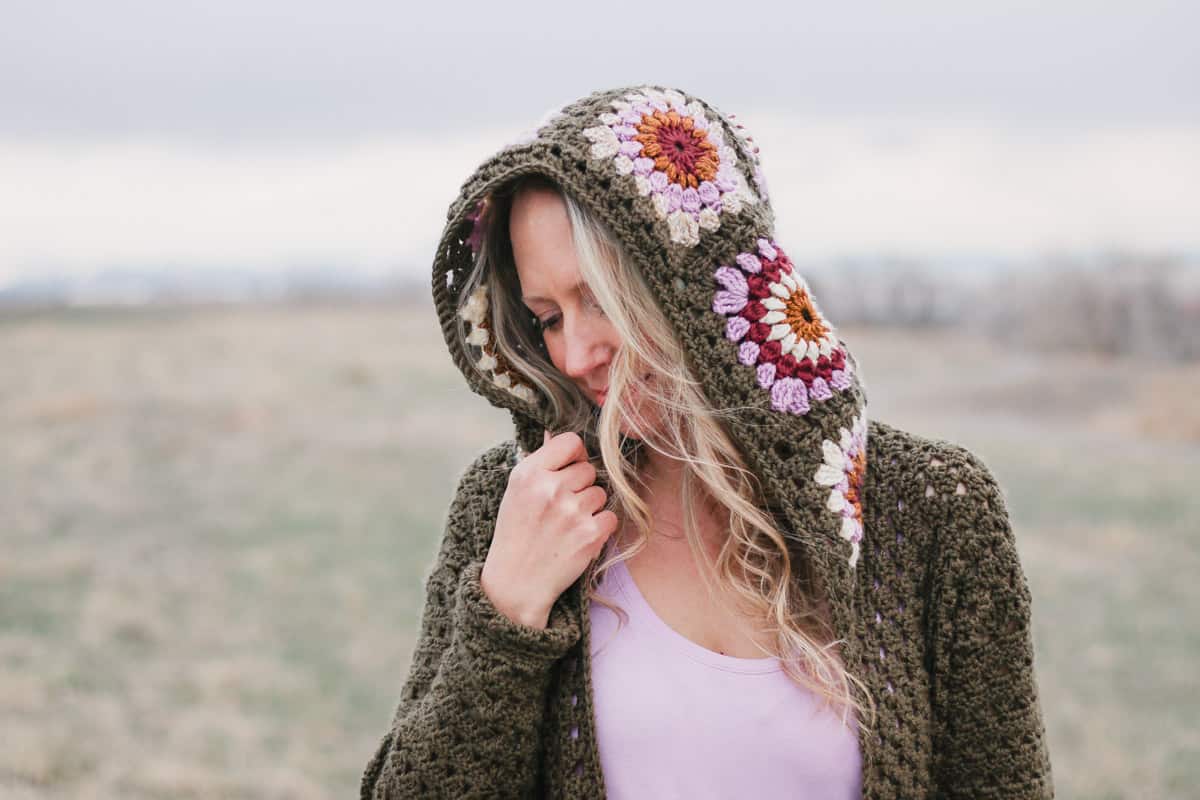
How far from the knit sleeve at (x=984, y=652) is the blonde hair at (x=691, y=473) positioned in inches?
7.1

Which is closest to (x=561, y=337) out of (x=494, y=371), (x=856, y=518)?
(x=494, y=371)

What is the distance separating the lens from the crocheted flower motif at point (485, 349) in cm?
208

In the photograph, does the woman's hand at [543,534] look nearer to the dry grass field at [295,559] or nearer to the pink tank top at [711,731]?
the pink tank top at [711,731]

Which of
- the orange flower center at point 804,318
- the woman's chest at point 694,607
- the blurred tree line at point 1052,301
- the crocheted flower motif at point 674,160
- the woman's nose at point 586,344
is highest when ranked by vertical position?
the blurred tree line at point 1052,301

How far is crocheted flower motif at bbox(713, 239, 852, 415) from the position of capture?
5.88 feet

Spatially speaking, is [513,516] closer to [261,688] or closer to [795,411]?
[795,411]

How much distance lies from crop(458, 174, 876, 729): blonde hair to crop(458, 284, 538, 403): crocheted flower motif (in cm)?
16

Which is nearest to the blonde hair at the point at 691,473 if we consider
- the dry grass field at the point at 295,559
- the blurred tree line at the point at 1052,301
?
the dry grass field at the point at 295,559

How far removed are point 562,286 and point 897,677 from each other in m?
0.86

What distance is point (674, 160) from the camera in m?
1.80

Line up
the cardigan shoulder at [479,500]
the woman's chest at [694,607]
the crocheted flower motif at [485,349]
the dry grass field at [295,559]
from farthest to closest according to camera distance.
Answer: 1. the dry grass field at [295,559]
2. the crocheted flower motif at [485,349]
3. the cardigan shoulder at [479,500]
4. the woman's chest at [694,607]

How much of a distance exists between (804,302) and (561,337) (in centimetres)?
44

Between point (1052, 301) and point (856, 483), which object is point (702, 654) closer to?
point (856, 483)

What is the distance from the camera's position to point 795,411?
181cm
